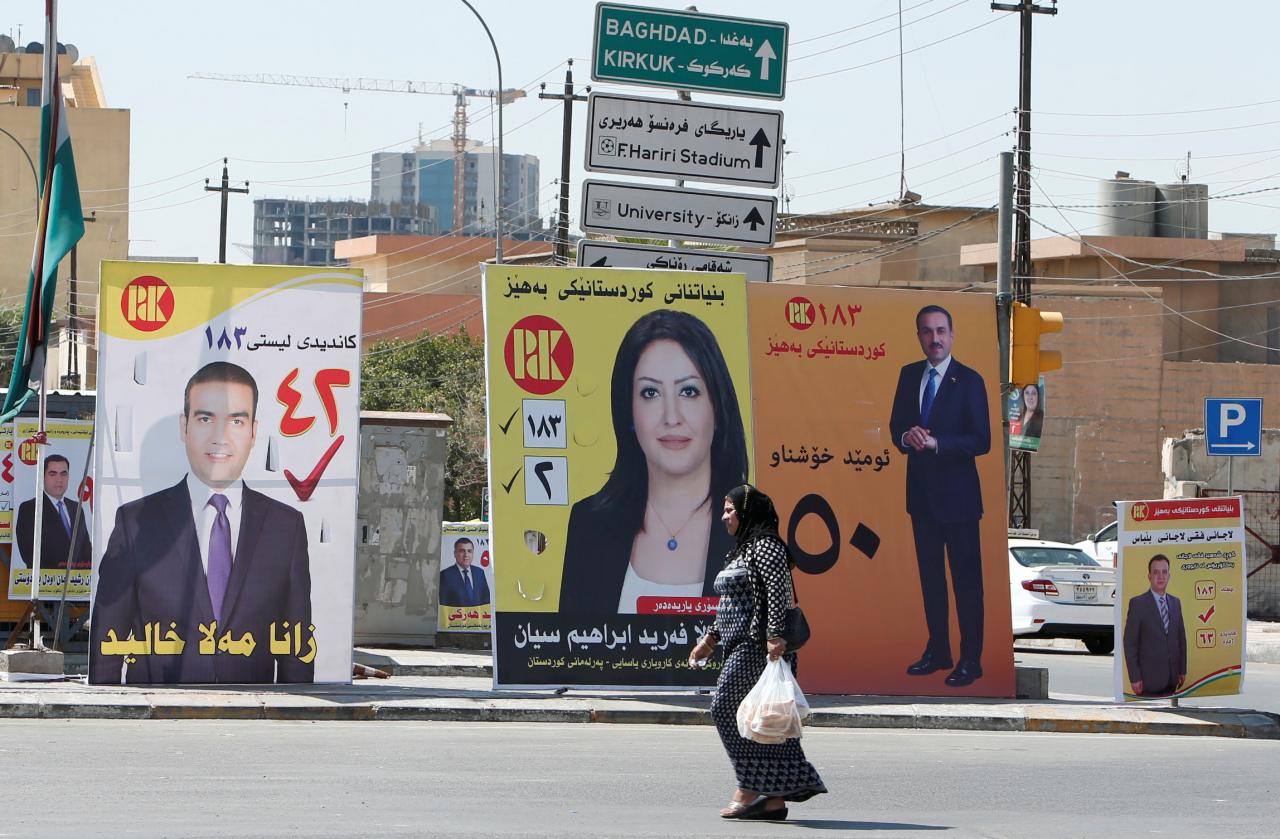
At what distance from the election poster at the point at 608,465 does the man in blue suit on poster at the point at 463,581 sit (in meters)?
5.46

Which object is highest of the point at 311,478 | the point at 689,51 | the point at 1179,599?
the point at 689,51

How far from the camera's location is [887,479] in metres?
14.1

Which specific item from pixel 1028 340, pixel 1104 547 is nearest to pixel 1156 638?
pixel 1028 340

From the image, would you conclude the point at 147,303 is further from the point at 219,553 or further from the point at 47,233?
the point at 47,233

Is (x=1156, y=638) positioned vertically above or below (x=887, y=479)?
below

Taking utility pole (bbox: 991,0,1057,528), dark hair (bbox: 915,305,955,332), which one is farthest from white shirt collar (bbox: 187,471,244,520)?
utility pole (bbox: 991,0,1057,528)

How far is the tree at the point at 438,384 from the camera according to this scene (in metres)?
55.2

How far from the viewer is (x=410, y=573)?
18.2 m

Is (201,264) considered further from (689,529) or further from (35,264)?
(689,529)

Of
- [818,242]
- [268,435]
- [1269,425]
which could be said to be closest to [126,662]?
[268,435]

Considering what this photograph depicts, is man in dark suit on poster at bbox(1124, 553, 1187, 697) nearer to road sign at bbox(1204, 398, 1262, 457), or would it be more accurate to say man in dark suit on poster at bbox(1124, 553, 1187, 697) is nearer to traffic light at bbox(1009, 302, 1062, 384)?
traffic light at bbox(1009, 302, 1062, 384)

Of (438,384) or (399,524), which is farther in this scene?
(438,384)

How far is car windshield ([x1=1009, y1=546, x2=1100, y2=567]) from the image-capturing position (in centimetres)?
2356

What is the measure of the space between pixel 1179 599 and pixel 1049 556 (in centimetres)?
1000
